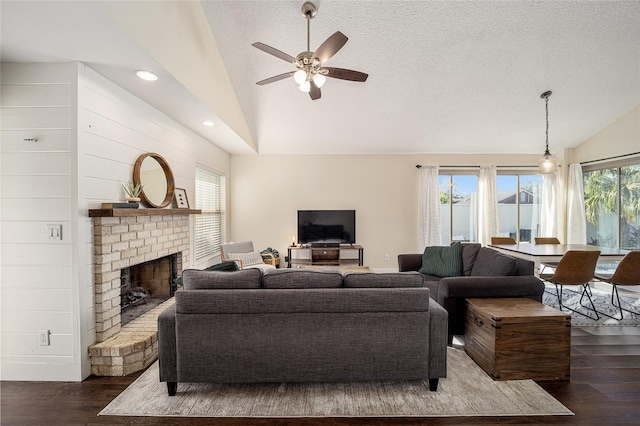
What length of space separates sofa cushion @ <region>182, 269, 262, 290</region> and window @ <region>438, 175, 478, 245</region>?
Result: 16.6 ft

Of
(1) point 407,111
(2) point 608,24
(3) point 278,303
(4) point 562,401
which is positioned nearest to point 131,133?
(3) point 278,303

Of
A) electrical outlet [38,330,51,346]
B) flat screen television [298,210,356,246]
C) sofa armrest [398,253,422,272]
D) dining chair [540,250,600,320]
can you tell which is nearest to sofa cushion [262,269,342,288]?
electrical outlet [38,330,51,346]

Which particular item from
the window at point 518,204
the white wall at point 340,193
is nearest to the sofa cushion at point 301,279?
the white wall at point 340,193

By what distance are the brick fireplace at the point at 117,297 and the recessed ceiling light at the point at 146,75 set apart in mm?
1156

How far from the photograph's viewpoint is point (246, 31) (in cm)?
316

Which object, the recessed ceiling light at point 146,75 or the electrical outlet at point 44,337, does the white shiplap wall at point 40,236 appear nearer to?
the electrical outlet at point 44,337

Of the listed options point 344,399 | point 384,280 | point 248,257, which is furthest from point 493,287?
point 248,257

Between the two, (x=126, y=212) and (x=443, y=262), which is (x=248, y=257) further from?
(x=443, y=262)

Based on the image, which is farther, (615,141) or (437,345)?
(615,141)

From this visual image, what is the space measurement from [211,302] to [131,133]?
2016 mm

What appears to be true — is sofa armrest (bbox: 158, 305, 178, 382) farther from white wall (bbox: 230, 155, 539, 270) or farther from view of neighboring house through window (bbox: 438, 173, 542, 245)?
view of neighboring house through window (bbox: 438, 173, 542, 245)

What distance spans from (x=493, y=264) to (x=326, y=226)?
3264mm

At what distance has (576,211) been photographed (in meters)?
5.74

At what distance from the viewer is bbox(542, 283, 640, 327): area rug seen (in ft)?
11.4
